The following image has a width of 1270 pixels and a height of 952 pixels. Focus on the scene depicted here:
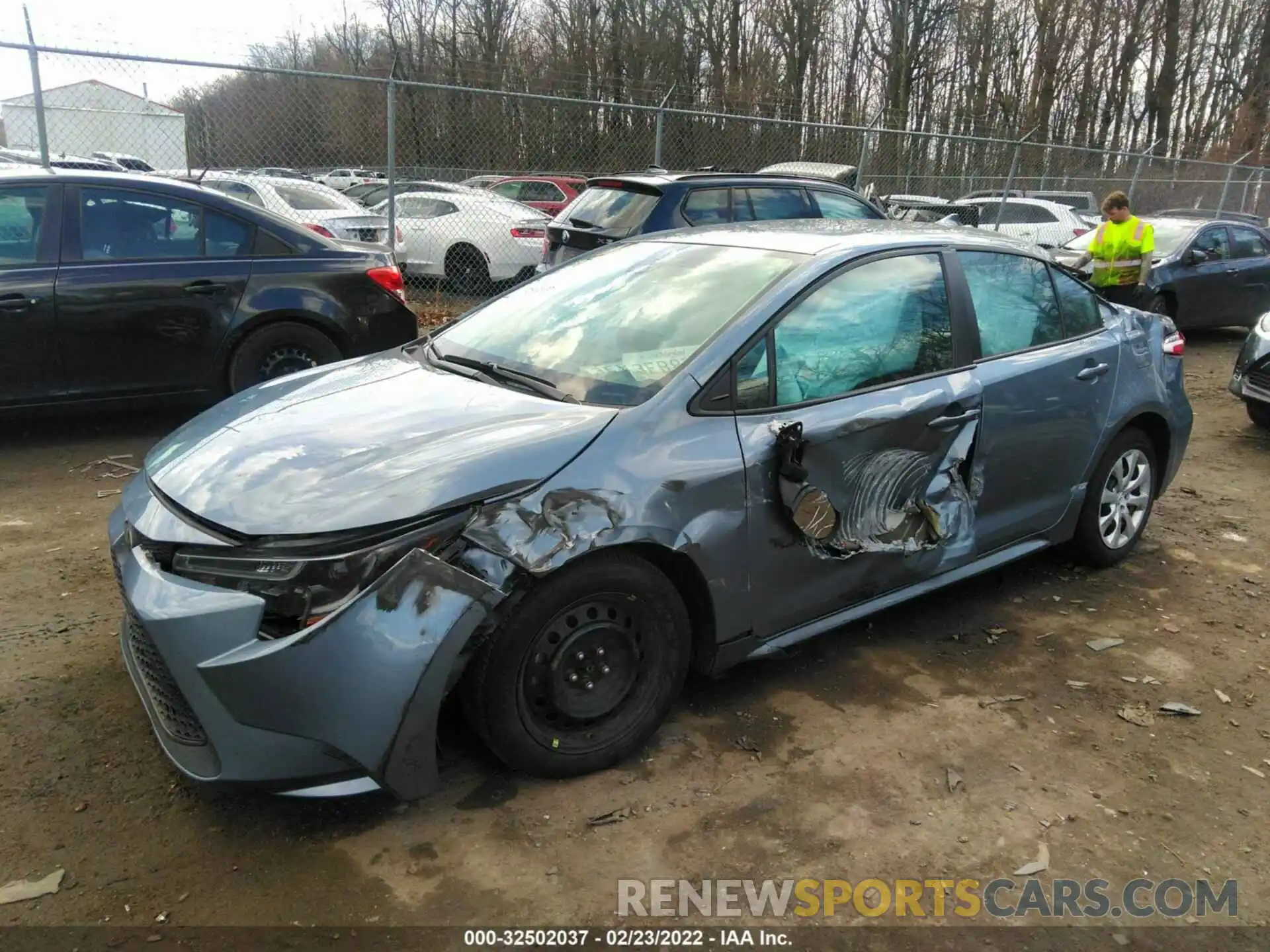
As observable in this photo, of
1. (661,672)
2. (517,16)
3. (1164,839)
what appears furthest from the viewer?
(517,16)

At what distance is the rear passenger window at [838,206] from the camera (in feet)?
28.1

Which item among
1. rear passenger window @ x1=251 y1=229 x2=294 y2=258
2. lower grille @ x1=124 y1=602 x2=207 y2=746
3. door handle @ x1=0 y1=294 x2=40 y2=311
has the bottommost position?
lower grille @ x1=124 y1=602 x2=207 y2=746

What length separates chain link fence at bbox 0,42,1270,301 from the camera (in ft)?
29.2

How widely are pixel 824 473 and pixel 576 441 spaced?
0.91 metres

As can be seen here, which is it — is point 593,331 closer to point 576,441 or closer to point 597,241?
point 576,441

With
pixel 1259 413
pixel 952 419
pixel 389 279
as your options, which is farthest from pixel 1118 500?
pixel 389 279

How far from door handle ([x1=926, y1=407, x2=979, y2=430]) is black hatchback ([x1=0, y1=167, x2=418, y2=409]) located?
3.97 meters

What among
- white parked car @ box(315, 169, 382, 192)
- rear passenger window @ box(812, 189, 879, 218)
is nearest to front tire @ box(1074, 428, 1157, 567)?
rear passenger window @ box(812, 189, 879, 218)

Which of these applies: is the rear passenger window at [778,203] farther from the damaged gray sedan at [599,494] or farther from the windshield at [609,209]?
the damaged gray sedan at [599,494]

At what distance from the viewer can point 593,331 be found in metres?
3.30

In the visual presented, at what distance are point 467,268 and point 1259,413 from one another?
8.76 meters

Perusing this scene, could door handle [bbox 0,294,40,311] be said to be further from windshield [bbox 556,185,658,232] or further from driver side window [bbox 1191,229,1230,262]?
driver side window [bbox 1191,229,1230,262]

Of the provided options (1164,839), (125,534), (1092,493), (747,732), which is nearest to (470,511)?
(125,534)

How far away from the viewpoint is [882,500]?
130 inches
